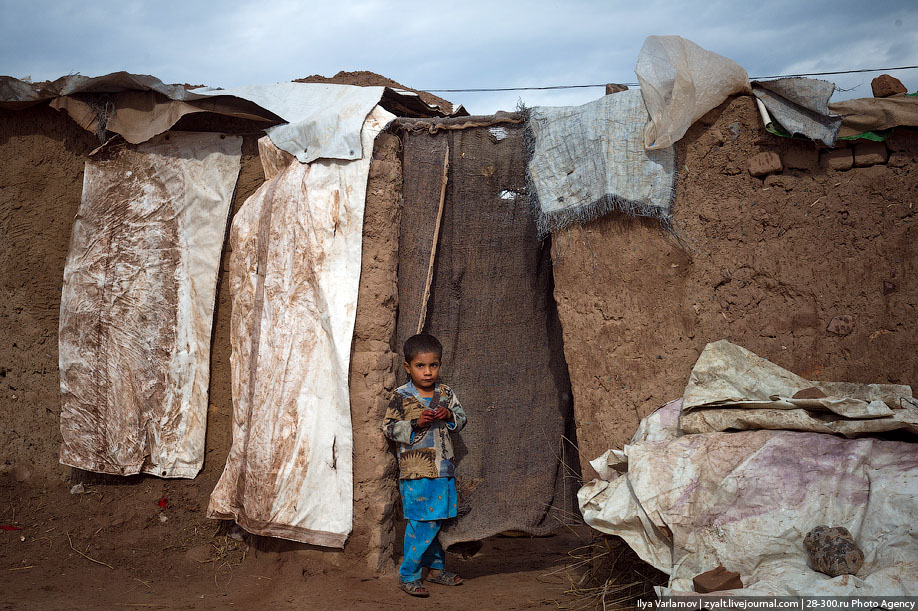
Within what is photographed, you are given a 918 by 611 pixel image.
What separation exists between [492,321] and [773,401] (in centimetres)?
160

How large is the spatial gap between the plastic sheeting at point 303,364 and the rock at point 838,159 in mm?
2121

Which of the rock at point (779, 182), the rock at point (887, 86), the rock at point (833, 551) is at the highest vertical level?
the rock at point (887, 86)

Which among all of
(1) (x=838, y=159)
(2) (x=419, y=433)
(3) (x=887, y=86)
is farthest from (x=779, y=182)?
(2) (x=419, y=433)

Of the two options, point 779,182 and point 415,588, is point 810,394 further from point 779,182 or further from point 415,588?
point 415,588

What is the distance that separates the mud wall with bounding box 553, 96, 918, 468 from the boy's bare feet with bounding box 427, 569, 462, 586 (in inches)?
36.5

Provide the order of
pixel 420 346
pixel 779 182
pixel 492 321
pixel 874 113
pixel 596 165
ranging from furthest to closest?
pixel 492 321 → pixel 420 346 → pixel 596 165 → pixel 779 182 → pixel 874 113

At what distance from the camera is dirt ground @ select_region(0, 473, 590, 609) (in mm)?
3504

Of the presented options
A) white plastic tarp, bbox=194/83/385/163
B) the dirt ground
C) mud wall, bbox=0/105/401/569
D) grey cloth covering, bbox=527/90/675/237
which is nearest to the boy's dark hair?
grey cloth covering, bbox=527/90/675/237

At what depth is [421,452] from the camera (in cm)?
354

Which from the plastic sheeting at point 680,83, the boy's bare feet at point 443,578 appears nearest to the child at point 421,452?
the boy's bare feet at point 443,578

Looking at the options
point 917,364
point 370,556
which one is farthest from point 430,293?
point 917,364

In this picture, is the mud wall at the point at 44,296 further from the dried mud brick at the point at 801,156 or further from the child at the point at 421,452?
the dried mud brick at the point at 801,156

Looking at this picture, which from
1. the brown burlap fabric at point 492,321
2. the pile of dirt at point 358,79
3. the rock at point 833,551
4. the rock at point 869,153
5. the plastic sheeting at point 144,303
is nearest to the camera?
the rock at point 833,551

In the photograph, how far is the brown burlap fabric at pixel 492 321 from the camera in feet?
12.8
